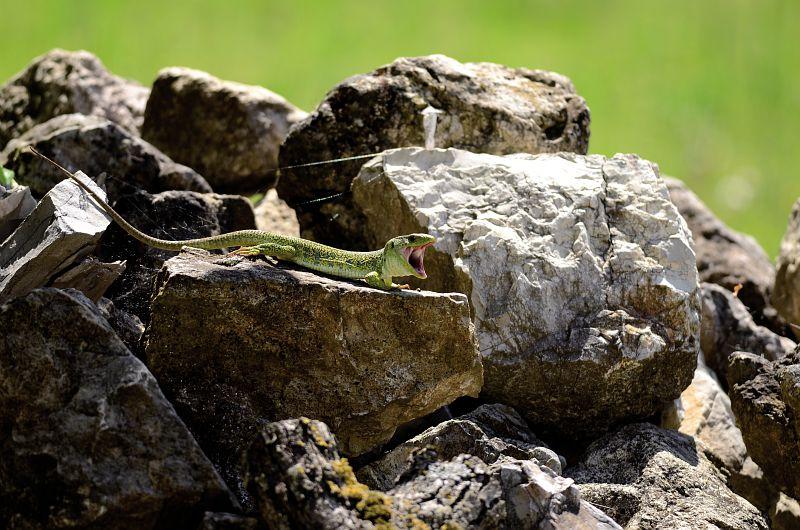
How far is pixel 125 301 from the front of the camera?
320 inches

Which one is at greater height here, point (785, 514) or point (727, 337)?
point (727, 337)

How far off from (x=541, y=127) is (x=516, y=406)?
11.7 ft

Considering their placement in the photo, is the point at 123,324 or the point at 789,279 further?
the point at 789,279

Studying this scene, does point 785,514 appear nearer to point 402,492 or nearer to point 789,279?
point 789,279

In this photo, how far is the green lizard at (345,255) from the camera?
748 cm

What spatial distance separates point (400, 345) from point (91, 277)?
2.46m


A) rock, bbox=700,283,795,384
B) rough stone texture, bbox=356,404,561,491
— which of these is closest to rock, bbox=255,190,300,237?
rough stone texture, bbox=356,404,561,491

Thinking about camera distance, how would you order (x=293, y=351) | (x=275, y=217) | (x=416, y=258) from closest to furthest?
(x=293, y=351) → (x=416, y=258) → (x=275, y=217)

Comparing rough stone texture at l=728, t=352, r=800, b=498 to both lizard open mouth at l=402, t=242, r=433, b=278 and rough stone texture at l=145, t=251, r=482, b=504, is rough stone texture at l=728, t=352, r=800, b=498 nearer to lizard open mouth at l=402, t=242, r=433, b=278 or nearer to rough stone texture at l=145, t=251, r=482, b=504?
rough stone texture at l=145, t=251, r=482, b=504

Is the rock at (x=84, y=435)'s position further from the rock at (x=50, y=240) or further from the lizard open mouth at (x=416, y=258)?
the lizard open mouth at (x=416, y=258)

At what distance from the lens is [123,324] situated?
7.64 metres

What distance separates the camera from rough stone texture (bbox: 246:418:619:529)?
5348 millimetres

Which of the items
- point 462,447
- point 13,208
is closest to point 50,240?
point 13,208

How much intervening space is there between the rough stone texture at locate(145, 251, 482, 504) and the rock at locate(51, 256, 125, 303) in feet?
2.01
